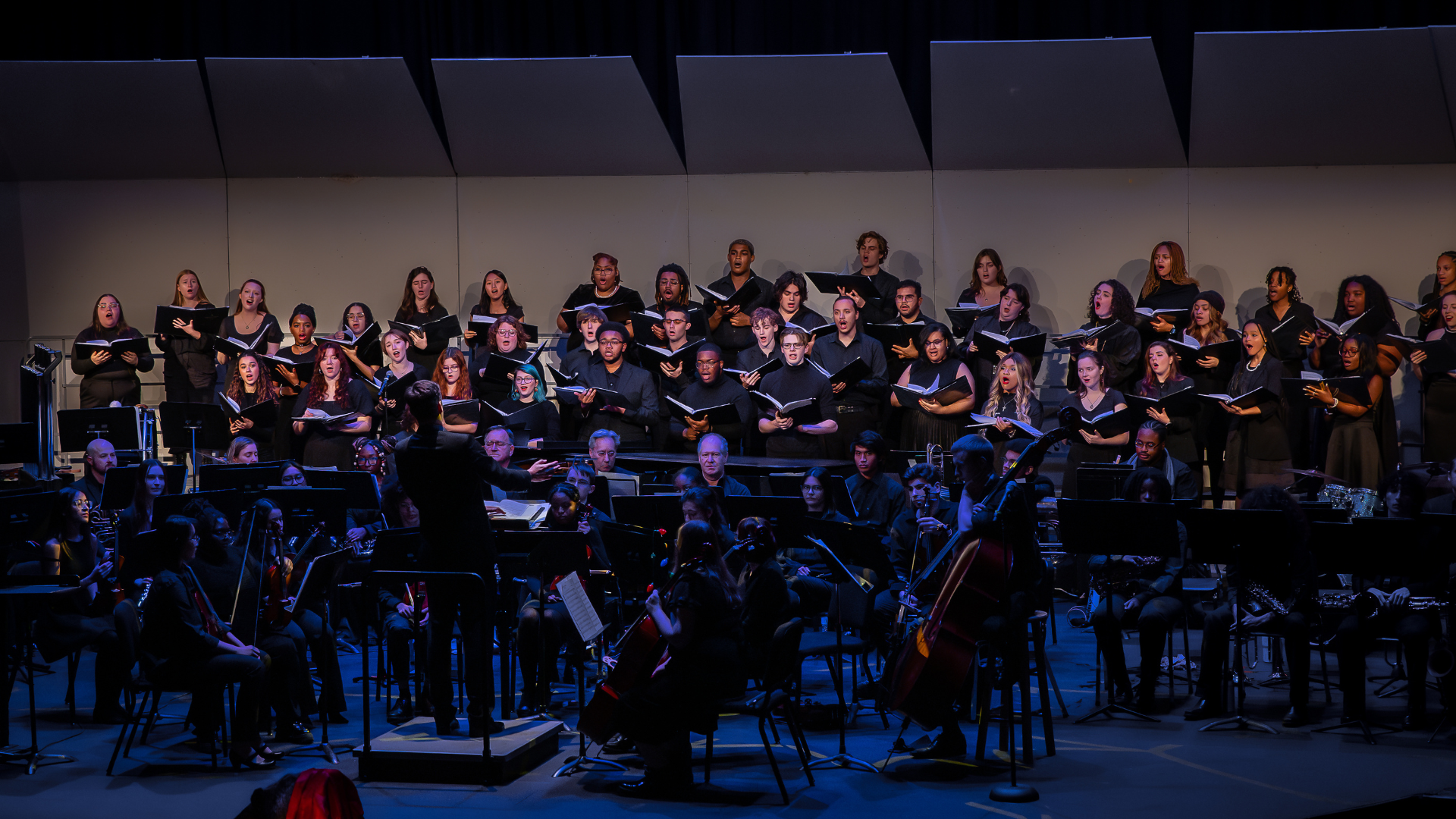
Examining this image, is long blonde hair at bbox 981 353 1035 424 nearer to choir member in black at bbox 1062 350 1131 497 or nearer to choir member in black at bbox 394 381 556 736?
choir member in black at bbox 1062 350 1131 497

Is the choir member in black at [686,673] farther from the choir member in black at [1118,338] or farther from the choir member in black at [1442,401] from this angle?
the choir member in black at [1442,401]

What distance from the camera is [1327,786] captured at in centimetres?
529

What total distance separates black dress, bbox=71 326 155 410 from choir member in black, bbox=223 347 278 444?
3.98 ft

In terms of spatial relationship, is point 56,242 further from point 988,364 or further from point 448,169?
point 988,364

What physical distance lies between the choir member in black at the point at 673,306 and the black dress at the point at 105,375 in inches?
176

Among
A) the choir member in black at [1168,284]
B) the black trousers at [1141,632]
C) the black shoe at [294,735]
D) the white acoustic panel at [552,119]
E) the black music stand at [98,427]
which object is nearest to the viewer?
the black shoe at [294,735]

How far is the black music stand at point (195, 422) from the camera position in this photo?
9.83 metres

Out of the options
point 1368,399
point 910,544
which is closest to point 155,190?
point 910,544

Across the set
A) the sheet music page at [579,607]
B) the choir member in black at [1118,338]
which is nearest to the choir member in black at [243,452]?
the sheet music page at [579,607]

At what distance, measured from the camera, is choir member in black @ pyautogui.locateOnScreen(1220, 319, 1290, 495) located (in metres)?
9.25

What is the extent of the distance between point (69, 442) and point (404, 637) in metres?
4.72

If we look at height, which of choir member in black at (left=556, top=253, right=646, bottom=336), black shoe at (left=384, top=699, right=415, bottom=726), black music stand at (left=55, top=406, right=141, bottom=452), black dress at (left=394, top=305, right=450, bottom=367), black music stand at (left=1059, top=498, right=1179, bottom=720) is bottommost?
black shoe at (left=384, top=699, right=415, bottom=726)

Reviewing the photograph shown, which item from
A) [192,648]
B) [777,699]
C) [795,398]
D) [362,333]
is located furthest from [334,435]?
[777,699]

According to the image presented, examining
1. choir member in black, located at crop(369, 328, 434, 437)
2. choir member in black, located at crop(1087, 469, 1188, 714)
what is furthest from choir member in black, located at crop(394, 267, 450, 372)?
choir member in black, located at crop(1087, 469, 1188, 714)
